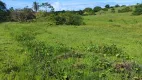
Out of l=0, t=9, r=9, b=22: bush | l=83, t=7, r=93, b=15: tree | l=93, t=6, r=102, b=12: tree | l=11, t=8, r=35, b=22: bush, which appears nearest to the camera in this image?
l=11, t=8, r=35, b=22: bush

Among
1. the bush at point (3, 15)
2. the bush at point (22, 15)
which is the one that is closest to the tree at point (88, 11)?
the bush at point (22, 15)

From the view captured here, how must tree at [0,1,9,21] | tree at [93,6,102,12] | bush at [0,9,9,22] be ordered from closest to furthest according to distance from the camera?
bush at [0,9,9,22] < tree at [0,1,9,21] < tree at [93,6,102,12]

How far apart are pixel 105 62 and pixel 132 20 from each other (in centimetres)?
3288

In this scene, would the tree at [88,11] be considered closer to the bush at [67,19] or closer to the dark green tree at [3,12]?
the dark green tree at [3,12]

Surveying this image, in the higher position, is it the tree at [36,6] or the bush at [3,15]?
the tree at [36,6]

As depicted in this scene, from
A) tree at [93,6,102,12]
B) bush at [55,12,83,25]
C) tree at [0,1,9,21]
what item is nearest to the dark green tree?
tree at [0,1,9,21]

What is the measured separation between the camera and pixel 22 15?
5041cm

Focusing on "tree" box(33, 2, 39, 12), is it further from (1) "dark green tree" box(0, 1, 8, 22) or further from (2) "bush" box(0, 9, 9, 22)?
(2) "bush" box(0, 9, 9, 22)

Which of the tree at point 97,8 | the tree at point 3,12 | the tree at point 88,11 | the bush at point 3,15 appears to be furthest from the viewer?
the tree at point 97,8

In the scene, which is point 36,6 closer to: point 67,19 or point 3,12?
point 3,12

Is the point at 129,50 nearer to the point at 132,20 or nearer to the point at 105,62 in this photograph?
the point at 105,62

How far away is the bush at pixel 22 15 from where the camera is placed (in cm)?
5031

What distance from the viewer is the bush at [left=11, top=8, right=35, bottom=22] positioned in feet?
165

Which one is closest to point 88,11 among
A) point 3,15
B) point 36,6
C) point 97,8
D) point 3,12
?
point 97,8
